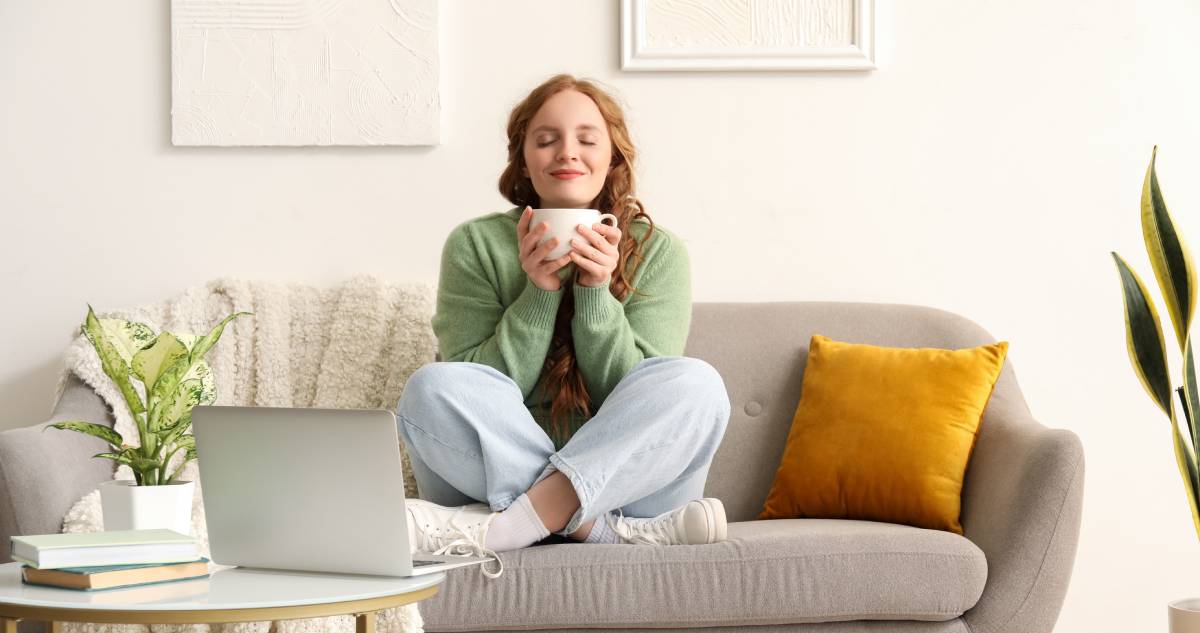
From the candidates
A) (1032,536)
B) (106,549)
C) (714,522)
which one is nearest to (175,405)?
(106,549)

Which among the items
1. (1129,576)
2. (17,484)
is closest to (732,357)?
(1129,576)

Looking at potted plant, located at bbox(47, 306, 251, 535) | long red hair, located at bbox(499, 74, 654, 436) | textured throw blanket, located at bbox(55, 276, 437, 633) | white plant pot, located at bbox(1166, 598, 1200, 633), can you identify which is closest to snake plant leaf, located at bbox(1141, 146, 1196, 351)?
white plant pot, located at bbox(1166, 598, 1200, 633)

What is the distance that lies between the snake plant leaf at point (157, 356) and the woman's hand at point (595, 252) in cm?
64

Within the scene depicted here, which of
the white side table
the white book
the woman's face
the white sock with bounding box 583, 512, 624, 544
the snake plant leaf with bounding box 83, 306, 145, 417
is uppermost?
the woman's face

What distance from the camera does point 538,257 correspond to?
1.80 meters

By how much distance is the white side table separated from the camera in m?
1.03

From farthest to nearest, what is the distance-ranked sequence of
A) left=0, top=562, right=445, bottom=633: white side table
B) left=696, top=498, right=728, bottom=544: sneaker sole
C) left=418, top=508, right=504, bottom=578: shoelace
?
left=696, top=498, right=728, bottom=544: sneaker sole
left=418, top=508, right=504, bottom=578: shoelace
left=0, top=562, right=445, bottom=633: white side table

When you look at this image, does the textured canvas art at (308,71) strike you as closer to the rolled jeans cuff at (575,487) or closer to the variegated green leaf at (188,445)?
the rolled jeans cuff at (575,487)

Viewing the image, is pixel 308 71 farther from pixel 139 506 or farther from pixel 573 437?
pixel 139 506

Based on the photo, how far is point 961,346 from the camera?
235cm

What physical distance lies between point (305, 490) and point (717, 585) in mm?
732

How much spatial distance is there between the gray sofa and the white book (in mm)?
573

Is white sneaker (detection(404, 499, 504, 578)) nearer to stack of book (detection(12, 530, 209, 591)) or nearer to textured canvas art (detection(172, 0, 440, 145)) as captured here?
stack of book (detection(12, 530, 209, 591))

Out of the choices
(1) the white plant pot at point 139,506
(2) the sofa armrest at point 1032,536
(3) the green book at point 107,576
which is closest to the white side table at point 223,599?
(3) the green book at point 107,576
